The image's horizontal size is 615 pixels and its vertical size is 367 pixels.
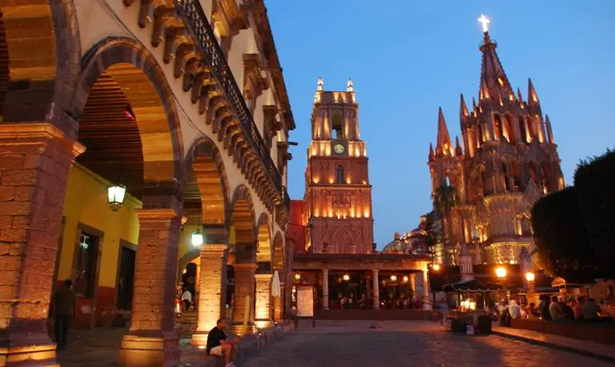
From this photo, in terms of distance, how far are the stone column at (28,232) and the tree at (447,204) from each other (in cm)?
5901

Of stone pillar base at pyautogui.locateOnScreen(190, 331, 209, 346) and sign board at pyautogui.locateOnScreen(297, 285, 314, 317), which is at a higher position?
sign board at pyautogui.locateOnScreen(297, 285, 314, 317)

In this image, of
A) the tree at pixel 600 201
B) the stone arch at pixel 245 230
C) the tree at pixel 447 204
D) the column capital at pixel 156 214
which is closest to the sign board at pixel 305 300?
the stone arch at pixel 245 230

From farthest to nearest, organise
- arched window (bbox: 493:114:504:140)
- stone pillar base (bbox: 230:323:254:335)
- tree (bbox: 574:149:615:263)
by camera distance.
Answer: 1. arched window (bbox: 493:114:504:140)
2. tree (bbox: 574:149:615:263)
3. stone pillar base (bbox: 230:323:254:335)

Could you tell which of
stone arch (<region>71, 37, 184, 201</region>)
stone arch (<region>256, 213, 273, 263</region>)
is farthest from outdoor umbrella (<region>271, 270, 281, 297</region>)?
stone arch (<region>71, 37, 184, 201</region>)

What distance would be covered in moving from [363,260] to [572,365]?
2872 centimetres

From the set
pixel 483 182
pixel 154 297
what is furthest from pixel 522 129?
pixel 154 297

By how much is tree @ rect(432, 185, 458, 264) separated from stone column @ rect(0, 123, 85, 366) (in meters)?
59.0

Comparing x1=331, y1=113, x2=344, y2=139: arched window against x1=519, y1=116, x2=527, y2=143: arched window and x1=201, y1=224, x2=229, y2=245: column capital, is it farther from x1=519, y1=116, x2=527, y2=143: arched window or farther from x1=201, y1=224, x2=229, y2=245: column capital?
x1=201, y1=224, x2=229, y2=245: column capital

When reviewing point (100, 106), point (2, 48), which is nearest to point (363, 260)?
point (100, 106)

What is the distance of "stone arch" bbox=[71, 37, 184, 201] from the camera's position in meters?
7.21

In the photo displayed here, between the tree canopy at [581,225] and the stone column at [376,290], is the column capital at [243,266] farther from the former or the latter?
the stone column at [376,290]

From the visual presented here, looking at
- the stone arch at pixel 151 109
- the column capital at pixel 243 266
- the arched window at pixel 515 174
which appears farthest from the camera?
the arched window at pixel 515 174

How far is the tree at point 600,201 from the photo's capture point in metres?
16.2

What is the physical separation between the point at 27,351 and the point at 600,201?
17840 millimetres
